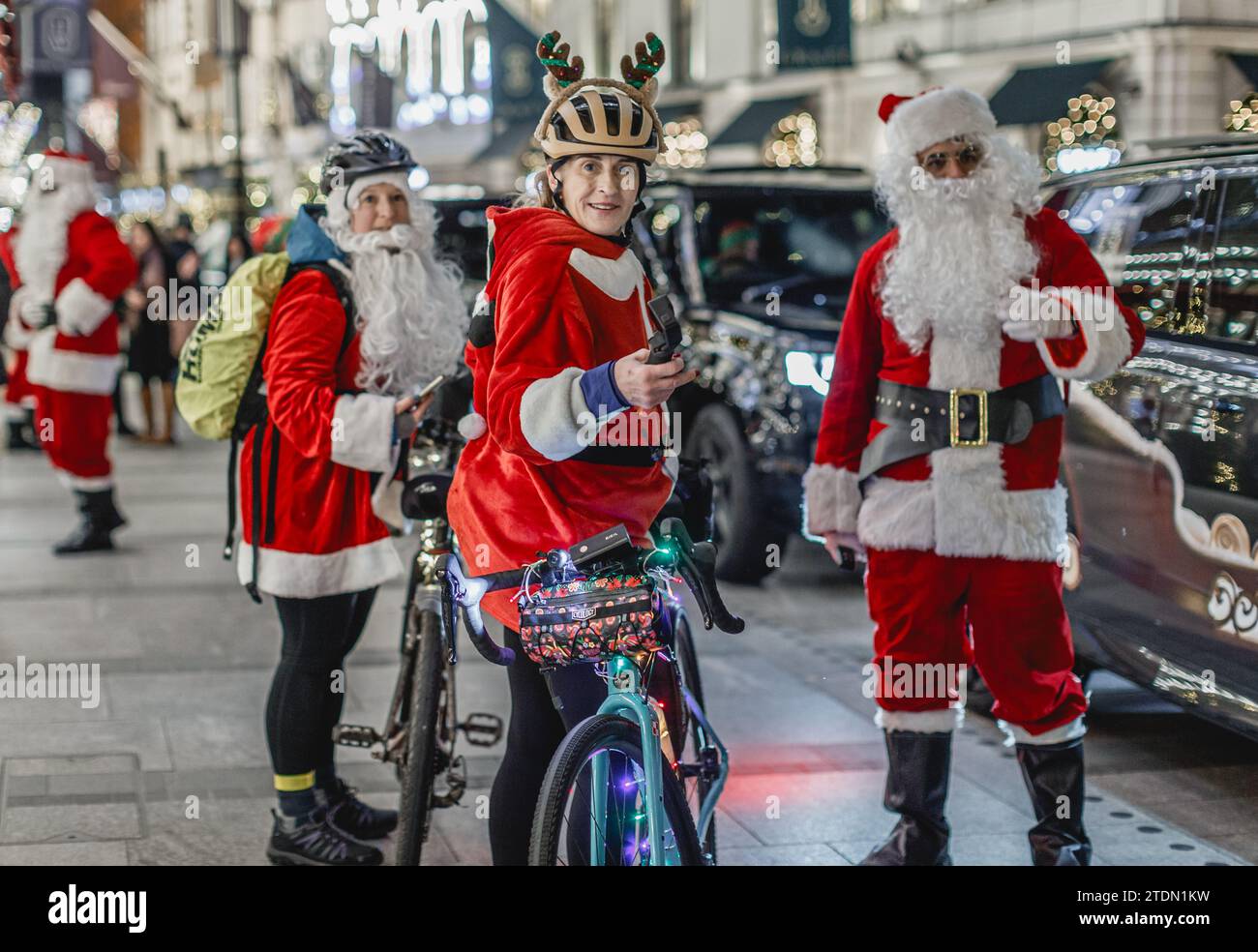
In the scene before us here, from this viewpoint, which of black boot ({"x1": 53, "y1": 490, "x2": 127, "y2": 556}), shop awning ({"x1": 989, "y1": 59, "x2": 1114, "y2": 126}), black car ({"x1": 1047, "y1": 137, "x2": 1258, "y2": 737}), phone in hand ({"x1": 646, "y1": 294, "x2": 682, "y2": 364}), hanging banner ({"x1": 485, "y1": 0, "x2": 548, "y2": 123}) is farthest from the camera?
hanging banner ({"x1": 485, "y1": 0, "x2": 548, "y2": 123})

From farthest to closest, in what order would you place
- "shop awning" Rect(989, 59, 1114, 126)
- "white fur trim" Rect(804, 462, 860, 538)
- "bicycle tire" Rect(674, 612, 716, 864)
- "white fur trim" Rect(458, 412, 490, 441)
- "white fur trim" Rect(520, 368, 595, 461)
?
"shop awning" Rect(989, 59, 1114, 126) → "white fur trim" Rect(804, 462, 860, 538) → "bicycle tire" Rect(674, 612, 716, 864) → "white fur trim" Rect(458, 412, 490, 441) → "white fur trim" Rect(520, 368, 595, 461)

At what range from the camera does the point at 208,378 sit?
15.3 feet

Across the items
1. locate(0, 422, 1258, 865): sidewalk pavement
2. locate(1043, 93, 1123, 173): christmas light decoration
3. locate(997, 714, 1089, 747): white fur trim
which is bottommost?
locate(0, 422, 1258, 865): sidewalk pavement

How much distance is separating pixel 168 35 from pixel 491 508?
4836 centimetres

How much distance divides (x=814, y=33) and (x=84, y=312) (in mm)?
14368

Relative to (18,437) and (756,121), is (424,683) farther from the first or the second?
(756,121)

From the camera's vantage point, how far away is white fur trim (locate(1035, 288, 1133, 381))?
4.15 metres

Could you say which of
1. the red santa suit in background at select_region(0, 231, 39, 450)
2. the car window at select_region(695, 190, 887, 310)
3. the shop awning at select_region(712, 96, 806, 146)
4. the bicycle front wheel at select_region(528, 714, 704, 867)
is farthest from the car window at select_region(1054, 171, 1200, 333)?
the shop awning at select_region(712, 96, 806, 146)

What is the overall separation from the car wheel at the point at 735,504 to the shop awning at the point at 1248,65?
28.9 ft

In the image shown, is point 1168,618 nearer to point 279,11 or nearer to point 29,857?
point 29,857

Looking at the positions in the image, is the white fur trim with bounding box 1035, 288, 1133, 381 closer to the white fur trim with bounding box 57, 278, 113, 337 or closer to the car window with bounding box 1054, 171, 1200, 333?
the car window with bounding box 1054, 171, 1200, 333

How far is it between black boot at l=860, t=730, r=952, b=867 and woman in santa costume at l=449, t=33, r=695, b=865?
44.5 inches

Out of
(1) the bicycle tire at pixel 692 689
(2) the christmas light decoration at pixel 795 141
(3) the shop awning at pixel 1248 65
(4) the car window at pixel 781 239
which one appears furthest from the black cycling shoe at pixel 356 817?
(2) the christmas light decoration at pixel 795 141

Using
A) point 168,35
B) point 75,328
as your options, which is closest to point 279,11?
point 168,35
